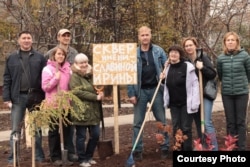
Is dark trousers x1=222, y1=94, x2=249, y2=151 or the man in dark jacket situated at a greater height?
the man in dark jacket

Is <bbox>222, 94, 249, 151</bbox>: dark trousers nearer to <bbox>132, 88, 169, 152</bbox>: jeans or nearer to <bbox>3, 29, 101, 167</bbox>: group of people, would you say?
<bbox>132, 88, 169, 152</bbox>: jeans

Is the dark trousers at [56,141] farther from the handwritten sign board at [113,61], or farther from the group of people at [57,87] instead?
the handwritten sign board at [113,61]

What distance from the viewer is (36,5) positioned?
11.3m

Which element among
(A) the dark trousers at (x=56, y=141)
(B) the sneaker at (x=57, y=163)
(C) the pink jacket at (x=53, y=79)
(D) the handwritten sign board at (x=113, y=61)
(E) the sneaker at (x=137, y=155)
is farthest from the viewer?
(D) the handwritten sign board at (x=113, y=61)

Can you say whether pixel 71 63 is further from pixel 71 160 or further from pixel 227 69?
pixel 227 69

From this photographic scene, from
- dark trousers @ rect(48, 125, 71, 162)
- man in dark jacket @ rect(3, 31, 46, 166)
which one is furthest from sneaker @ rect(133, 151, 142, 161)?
man in dark jacket @ rect(3, 31, 46, 166)

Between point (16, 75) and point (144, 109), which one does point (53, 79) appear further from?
point (144, 109)

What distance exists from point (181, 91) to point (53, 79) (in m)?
1.82

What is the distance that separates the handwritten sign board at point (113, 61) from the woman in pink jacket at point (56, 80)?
2.20ft

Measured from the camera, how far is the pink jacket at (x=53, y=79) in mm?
6273

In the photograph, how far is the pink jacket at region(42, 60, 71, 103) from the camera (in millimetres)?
6273

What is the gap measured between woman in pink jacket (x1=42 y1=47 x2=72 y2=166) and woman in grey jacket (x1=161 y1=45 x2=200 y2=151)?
56.3 inches

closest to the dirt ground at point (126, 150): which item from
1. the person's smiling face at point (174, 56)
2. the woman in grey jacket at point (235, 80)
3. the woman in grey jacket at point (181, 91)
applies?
the woman in grey jacket at point (181, 91)

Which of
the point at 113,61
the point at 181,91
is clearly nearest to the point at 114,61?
the point at 113,61
